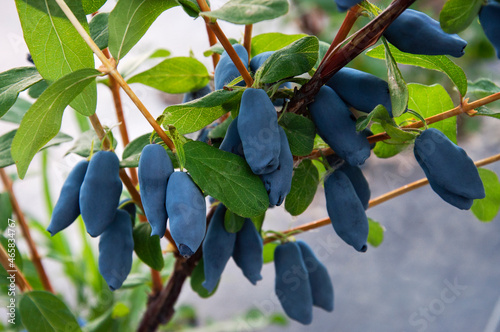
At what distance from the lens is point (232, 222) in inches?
12.2

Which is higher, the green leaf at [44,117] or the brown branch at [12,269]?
the green leaf at [44,117]

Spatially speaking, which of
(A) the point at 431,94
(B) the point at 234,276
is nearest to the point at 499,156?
(A) the point at 431,94

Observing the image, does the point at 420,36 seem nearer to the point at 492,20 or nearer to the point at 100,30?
the point at 492,20

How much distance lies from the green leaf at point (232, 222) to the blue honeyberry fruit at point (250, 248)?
2 cm

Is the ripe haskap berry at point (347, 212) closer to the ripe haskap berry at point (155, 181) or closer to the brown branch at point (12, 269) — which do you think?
the ripe haskap berry at point (155, 181)

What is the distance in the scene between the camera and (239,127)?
0.25 m

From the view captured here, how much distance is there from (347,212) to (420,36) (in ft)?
0.33

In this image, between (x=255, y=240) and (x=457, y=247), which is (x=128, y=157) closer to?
(x=255, y=240)

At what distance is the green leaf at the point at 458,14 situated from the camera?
22cm

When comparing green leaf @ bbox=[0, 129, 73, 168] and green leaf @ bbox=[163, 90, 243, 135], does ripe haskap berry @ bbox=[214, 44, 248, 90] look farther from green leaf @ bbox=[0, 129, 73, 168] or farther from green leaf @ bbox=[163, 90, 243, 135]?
green leaf @ bbox=[0, 129, 73, 168]

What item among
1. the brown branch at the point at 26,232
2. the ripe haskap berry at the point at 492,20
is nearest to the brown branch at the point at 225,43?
the ripe haskap berry at the point at 492,20

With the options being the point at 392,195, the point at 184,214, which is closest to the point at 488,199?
the point at 392,195

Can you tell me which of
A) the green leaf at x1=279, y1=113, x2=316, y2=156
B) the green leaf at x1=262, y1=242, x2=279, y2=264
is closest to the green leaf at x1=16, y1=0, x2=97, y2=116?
the green leaf at x1=279, y1=113, x2=316, y2=156

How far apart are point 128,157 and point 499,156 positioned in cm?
27
